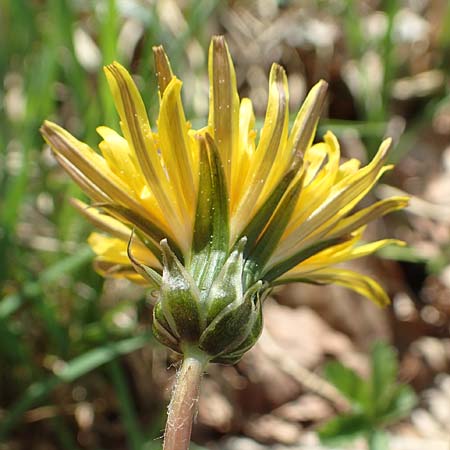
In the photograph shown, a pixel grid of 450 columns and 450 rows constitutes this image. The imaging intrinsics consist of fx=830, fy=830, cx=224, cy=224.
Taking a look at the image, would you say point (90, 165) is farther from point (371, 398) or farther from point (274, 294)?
point (274, 294)

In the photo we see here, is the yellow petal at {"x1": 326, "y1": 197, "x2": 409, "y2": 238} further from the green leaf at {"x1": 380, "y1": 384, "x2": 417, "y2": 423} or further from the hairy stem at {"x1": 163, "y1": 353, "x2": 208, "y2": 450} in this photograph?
the green leaf at {"x1": 380, "y1": 384, "x2": 417, "y2": 423}

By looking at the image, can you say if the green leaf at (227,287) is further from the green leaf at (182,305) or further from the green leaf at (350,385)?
the green leaf at (350,385)

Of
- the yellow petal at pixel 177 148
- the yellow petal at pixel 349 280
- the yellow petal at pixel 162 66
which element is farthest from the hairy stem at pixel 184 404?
the yellow petal at pixel 162 66

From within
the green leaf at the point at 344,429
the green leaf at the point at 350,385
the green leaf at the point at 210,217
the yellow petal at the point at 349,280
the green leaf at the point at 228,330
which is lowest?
the green leaf at the point at 344,429

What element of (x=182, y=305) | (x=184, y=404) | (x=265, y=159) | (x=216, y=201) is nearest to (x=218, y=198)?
(x=216, y=201)

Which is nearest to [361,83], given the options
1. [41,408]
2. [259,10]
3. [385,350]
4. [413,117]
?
[413,117]
